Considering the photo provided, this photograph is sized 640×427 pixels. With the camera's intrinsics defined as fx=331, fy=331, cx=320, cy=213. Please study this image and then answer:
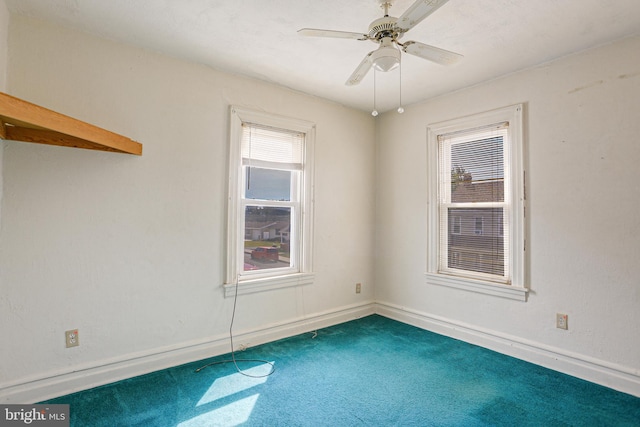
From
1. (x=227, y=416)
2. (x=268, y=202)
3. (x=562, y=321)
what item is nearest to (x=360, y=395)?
(x=227, y=416)

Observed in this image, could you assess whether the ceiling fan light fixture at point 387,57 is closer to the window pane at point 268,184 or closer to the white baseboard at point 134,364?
the window pane at point 268,184

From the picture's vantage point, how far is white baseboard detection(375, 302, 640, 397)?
2.39 metres

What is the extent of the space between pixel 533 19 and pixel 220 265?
299cm

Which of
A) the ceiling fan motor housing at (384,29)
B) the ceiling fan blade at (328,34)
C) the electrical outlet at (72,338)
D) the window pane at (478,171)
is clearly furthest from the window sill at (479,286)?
the electrical outlet at (72,338)

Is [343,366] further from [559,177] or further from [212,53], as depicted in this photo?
[212,53]

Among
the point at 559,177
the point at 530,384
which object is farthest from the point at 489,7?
the point at 530,384

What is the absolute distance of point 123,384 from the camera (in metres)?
2.38

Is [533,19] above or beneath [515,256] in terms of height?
above

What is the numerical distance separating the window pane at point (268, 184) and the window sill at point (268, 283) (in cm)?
80

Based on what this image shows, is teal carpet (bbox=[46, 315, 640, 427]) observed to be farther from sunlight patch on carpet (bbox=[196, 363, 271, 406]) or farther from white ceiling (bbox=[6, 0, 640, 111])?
white ceiling (bbox=[6, 0, 640, 111])

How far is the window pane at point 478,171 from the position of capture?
124 inches

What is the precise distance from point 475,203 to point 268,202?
2072 millimetres

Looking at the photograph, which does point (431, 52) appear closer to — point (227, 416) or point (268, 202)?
point (268, 202)

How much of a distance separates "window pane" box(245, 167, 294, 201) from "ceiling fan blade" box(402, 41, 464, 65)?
1774mm
